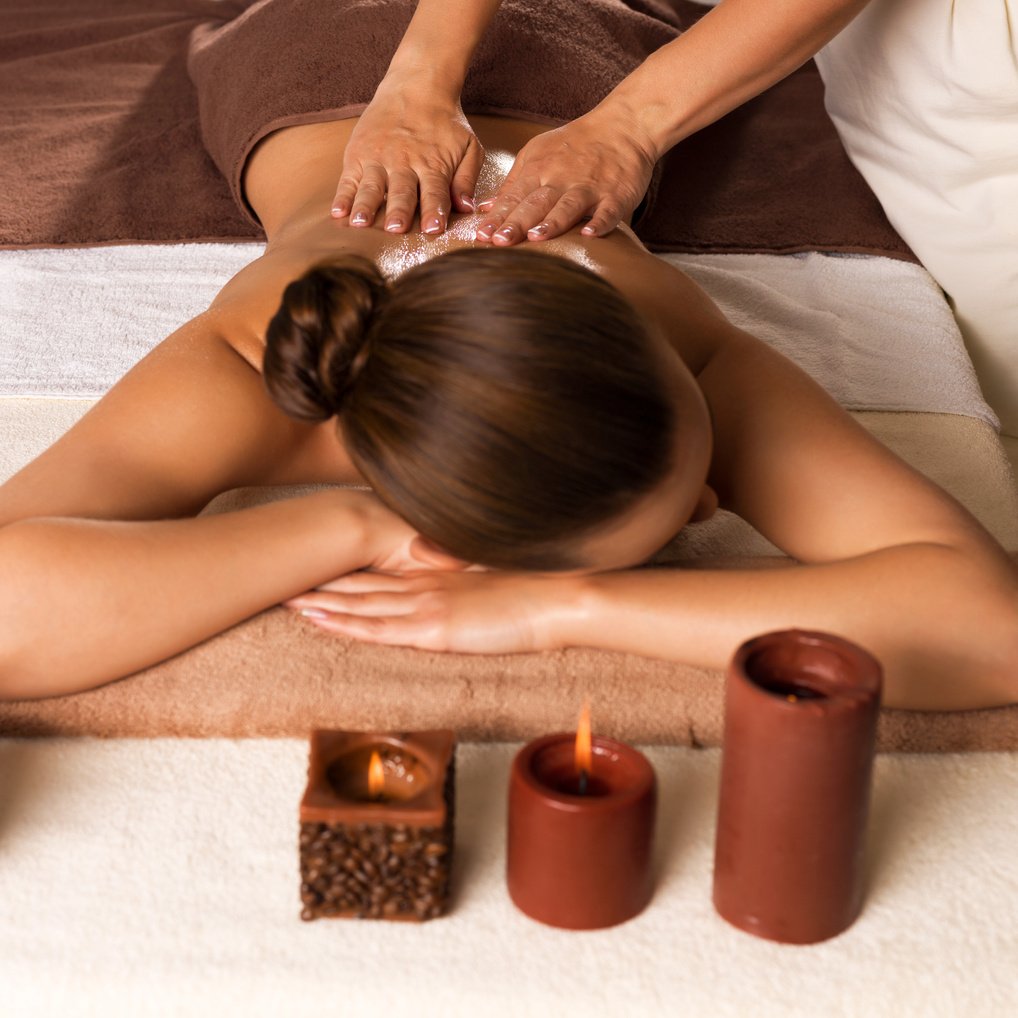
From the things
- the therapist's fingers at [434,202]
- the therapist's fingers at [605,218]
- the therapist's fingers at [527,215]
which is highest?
the therapist's fingers at [527,215]

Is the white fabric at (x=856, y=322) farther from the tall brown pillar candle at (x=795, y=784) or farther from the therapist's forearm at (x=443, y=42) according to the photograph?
the tall brown pillar candle at (x=795, y=784)

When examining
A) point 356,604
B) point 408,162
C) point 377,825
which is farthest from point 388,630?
point 408,162

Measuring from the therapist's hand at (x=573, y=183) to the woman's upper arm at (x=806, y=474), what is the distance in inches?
10.2

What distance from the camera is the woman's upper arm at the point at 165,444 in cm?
122

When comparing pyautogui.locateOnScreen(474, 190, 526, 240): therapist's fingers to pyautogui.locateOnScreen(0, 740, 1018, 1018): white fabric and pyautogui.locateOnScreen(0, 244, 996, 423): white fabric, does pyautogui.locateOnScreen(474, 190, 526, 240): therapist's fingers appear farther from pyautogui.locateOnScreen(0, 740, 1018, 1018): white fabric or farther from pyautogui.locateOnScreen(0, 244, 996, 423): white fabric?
pyautogui.locateOnScreen(0, 740, 1018, 1018): white fabric

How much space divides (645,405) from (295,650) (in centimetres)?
40

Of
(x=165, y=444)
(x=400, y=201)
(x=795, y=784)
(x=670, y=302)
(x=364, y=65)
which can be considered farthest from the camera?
(x=364, y=65)

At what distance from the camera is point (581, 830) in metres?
0.89

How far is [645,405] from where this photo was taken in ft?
3.34

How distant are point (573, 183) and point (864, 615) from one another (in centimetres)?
70

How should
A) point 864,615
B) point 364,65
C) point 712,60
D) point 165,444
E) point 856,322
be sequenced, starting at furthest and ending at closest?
1. point 364,65
2. point 856,322
3. point 712,60
4. point 165,444
5. point 864,615

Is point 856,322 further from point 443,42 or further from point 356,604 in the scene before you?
point 356,604

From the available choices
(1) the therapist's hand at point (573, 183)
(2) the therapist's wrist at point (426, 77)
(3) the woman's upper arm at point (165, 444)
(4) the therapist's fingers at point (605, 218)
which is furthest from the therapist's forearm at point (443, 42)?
(3) the woman's upper arm at point (165, 444)

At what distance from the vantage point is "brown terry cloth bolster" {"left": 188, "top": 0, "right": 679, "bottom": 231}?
6.59ft
